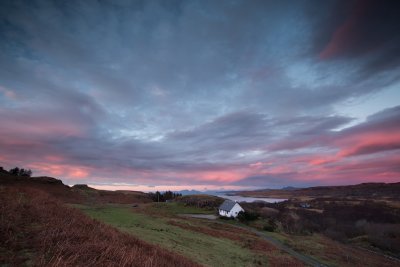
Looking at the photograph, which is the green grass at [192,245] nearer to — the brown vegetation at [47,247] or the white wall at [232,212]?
the brown vegetation at [47,247]

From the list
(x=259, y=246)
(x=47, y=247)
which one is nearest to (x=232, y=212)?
(x=259, y=246)

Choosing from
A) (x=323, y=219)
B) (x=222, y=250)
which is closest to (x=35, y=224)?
(x=222, y=250)

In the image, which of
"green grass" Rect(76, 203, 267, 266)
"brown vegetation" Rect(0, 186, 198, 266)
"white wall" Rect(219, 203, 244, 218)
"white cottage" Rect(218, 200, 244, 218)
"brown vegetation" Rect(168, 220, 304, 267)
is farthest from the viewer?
"white cottage" Rect(218, 200, 244, 218)

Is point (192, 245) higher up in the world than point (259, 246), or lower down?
higher up

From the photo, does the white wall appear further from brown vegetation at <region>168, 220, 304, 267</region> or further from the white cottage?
brown vegetation at <region>168, 220, 304, 267</region>

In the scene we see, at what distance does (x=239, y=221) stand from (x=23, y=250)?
7898cm

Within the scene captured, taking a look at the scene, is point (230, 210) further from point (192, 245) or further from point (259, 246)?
point (192, 245)

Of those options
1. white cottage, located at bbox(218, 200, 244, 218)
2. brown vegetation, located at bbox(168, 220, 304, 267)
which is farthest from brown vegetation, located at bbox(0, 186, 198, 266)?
white cottage, located at bbox(218, 200, 244, 218)

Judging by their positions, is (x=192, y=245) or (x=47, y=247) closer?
(x=47, y=247)

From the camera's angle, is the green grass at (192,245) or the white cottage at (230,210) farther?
the white cottage at (230,210)

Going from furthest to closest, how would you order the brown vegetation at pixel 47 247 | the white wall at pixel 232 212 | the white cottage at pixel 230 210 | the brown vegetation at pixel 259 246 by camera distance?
the white cottage at pixel 230 210
the white wall at pixel 232 212
the brown vegetation at pixel 259 246
the brown vegetation at pixel 47 247

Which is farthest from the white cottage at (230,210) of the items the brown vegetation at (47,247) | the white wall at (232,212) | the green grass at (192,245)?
the brown vegetation at (47,247)

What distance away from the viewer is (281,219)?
9350 cm

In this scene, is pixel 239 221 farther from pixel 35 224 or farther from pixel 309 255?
pixel 35 224
